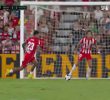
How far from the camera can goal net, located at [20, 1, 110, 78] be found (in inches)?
727

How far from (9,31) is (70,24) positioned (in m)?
2.22

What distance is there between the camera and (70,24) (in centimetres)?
1859

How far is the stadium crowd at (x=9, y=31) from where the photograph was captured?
18.7 metres

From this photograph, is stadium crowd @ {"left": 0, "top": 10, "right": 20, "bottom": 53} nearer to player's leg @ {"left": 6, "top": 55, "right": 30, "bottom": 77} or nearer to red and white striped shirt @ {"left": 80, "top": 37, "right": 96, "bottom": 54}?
player's leg @ {"left": 6, "top": 55, "right": 30, "bottom": 77}

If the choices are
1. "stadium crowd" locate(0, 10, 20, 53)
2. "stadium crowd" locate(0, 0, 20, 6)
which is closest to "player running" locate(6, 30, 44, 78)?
"stadium crowd" locate(0, 10, 20, 53)

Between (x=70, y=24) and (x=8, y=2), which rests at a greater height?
(x=8, y=2)

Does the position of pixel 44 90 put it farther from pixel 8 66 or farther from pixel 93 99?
pixel 8 66

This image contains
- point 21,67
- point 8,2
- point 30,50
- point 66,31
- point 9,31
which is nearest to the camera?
point 21,67

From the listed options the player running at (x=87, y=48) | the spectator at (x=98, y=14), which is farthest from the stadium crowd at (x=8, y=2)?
the player running at (x=87, y=48)

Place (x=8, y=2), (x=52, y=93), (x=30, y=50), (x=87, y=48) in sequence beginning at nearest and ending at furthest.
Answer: (x=52, y=93) < (x=30, y=50) < (x=87, y=48) < (x=8, y=2)

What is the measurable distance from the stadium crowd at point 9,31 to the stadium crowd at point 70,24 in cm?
52

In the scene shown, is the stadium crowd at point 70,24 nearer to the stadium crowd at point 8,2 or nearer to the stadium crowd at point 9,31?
the stadium crowd at point 9,31

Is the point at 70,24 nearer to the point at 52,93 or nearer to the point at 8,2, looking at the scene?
the point at 8,2

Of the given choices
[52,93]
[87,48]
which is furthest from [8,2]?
[52,93]
